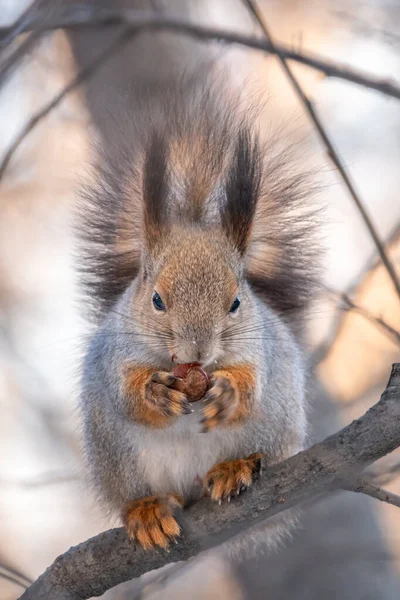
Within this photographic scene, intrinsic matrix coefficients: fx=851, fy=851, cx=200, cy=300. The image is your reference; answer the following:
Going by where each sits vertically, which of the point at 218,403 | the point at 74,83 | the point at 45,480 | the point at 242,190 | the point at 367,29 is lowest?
the point at 218,403

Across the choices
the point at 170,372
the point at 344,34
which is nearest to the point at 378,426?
the point at 170,372

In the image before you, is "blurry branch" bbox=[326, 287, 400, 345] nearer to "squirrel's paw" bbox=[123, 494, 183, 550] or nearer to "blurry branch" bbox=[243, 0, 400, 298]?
"blurry branch" bbox=[243, 0, 400, 298]

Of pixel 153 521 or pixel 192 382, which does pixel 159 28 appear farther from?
pixel 153 521

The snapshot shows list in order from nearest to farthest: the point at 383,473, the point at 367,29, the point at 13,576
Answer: the point at 13,576 < the point at 383,473 < the point at 367,29

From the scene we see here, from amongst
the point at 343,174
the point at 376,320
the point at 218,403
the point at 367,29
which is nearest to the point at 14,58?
the point at 343,174

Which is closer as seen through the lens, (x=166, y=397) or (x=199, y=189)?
(x=166, y=397)

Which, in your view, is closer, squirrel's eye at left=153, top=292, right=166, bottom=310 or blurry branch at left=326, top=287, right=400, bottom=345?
blurry branch at left=326, top=287, right=400, bottom=345

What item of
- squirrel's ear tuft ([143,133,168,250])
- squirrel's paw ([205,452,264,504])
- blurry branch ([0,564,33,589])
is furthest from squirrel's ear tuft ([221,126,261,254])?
blurry branch ([0,564,33,589])

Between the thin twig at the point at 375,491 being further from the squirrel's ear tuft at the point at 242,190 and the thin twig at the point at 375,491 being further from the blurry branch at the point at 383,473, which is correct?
the squirrel's ear tuft at the point at 242,190
